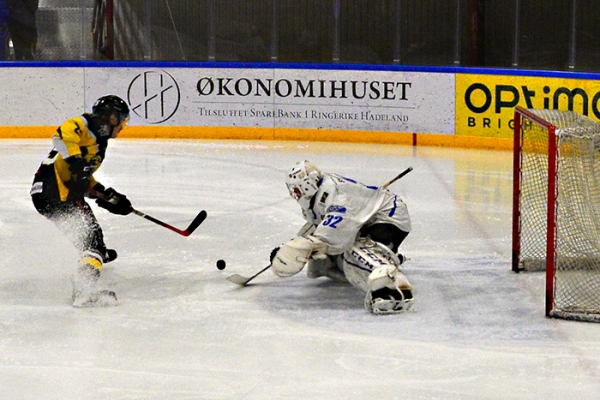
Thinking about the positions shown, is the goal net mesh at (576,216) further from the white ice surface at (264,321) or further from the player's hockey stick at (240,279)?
the player's hockey stick at (240,279)

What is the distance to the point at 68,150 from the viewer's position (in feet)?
18.6

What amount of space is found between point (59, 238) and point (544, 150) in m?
3.22

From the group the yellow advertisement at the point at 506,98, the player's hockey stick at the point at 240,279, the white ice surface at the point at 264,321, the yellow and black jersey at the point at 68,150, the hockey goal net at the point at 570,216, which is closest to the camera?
the white ice surface at the point at 264,321

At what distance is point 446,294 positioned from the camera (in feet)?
18.8

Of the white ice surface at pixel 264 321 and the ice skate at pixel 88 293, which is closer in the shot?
the white ice surface at pixel 264 321

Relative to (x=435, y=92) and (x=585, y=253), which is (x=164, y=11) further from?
(x=585, y=253)

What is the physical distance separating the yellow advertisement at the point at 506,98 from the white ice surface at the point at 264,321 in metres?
2.14

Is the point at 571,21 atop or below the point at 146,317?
atop

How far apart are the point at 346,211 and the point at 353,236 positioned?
130 mm

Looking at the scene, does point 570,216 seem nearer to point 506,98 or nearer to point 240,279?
point 240,279

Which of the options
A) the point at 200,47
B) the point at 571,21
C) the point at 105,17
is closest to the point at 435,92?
the point at 571,21

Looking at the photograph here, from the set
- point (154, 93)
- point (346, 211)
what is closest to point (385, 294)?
point (346, 211)

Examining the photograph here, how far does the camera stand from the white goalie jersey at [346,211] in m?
5.38

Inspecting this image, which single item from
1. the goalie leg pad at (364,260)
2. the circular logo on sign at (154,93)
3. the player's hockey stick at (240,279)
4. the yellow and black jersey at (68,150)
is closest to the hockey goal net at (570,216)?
the goalie leg pad at (364,260)
